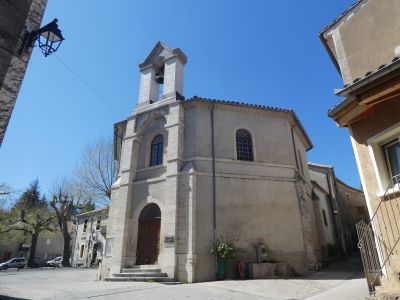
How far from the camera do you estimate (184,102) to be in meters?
16.9

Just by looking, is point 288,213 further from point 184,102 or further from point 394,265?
point 394,265

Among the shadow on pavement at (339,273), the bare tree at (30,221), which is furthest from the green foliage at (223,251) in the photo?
the bare tree at (30,221)

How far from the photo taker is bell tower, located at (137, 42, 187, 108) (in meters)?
17.9

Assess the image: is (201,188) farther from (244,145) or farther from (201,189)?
(244,145)

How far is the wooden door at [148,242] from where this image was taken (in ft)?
48.5

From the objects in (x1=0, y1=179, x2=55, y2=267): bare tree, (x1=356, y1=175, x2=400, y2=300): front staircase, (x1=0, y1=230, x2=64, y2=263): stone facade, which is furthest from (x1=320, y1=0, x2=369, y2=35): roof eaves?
(x1=0, y1=230, x2=64, y2=263): stone facade

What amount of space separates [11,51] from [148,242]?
10.6m

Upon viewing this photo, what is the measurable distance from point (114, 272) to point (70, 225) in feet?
147

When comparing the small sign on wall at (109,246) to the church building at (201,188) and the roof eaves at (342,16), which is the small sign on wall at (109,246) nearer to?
the church building at (201,188)

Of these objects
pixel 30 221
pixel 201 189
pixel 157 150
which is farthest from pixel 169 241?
pixel 30 221

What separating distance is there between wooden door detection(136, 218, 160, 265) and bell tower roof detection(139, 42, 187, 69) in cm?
1003

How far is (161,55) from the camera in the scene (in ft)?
62.8

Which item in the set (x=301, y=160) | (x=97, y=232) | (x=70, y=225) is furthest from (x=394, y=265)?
(x=70, y=225)

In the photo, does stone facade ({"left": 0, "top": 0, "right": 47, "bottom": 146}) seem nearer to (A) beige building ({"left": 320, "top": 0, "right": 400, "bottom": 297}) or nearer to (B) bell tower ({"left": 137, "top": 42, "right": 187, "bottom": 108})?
(A) beige building ({"left": 320, "top": 0, "right": 400, "bottom": 297})
